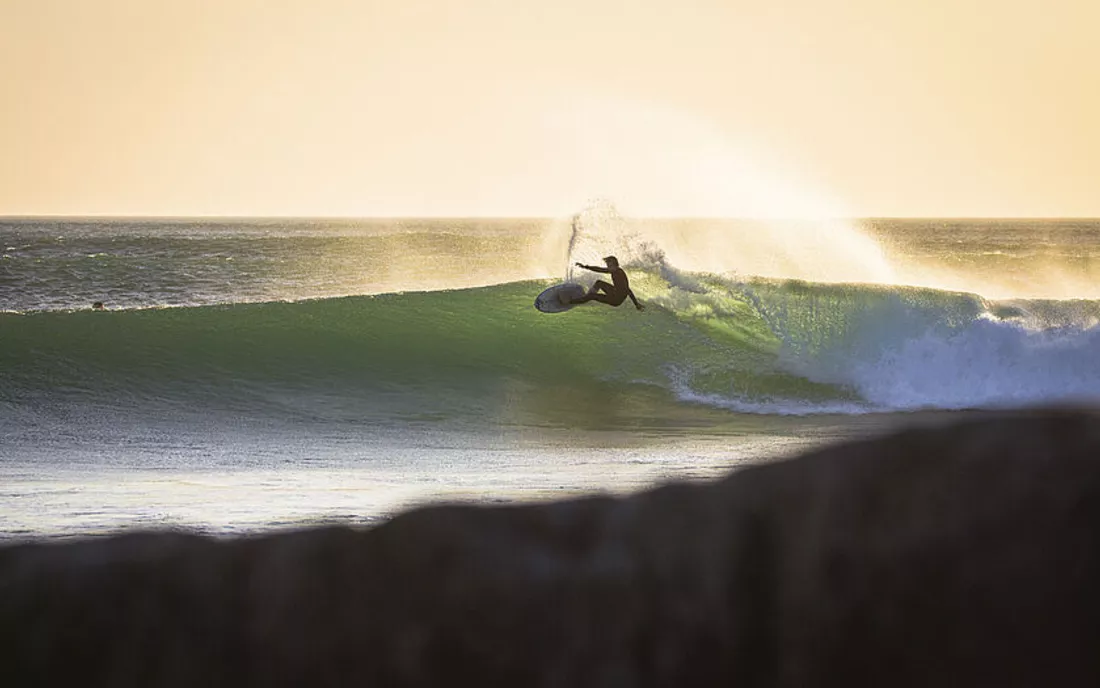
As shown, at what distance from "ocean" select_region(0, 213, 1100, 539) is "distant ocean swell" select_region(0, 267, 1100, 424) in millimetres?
49

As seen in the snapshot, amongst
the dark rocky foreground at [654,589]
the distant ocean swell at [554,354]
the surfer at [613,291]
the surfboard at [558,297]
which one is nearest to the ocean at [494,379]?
the distant ocean swell at [554,354]

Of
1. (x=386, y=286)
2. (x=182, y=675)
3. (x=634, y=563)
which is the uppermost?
(x=634, y=563)

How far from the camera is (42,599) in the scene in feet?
3.17

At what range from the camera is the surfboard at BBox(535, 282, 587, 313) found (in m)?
14.6

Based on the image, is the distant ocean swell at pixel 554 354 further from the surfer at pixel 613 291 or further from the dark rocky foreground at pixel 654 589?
the dark rocky foreground at pixel 654 589

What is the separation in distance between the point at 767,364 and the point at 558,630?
15.6 meters

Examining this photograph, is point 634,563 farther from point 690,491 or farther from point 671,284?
point 671,284

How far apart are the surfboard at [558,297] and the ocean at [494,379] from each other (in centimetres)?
111

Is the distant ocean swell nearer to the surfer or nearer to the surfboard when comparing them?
the surfboard

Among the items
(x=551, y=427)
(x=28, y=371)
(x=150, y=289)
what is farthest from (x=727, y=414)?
(x=150, y=289)

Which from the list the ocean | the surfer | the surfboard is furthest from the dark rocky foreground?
the surfboard

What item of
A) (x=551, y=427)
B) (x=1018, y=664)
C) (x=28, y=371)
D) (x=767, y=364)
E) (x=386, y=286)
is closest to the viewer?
(x=1018, y=664)

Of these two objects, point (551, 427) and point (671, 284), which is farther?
point (671, 284)

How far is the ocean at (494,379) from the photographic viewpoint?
8281mm
